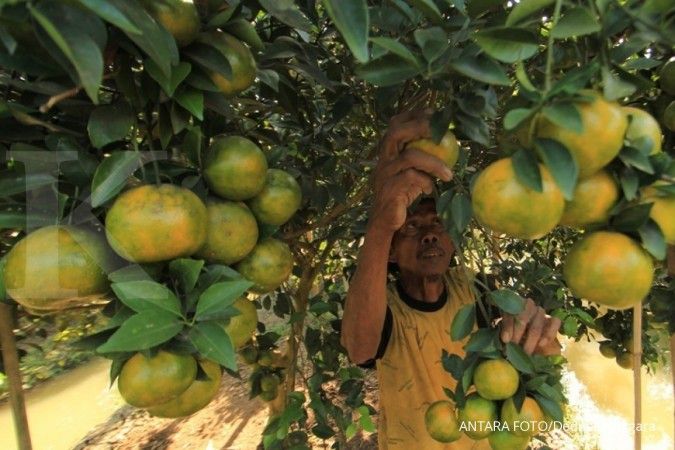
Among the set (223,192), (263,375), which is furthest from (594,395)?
(223,192)

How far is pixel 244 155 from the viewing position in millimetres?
828

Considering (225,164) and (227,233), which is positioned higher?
(225,164)

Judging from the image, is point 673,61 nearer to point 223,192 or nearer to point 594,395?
point 223,192

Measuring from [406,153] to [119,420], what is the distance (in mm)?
4817

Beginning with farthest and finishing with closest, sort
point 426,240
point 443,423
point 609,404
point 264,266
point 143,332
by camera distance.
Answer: point 609,404
point 426,240
point 443,423
point 264,266
point 143,332

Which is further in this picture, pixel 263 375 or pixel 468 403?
pixel 263 375

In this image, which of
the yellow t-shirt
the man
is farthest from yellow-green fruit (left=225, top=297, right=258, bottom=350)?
the yellow t-shirt

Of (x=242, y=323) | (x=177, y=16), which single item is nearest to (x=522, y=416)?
(x=242, y=323)

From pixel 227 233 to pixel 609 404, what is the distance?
590 centimetres

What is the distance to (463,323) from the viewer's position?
932mm

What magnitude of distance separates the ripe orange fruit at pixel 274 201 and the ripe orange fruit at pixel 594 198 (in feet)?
1.62

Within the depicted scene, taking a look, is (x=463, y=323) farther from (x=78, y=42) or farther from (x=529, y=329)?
(x=78, y=42)

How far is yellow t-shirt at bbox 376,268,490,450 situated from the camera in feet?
6.50

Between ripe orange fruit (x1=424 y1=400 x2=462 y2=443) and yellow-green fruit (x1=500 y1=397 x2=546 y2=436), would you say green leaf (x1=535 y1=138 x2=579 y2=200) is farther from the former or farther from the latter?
ripe orange fruit (x1=424 y1=400 x2=462 y2=443)
